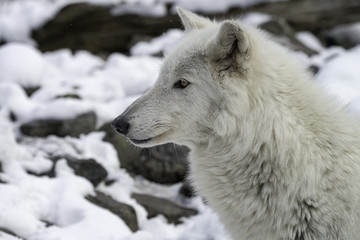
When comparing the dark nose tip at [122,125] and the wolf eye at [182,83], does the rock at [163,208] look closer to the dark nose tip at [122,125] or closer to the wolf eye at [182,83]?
the dark nose tip at [122,125]

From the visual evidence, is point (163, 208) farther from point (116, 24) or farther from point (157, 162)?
point (116, 24)

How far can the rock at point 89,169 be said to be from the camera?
19.6ft

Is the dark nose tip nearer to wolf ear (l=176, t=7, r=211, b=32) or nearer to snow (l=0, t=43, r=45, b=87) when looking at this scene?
wolf ear (l=176, t=7, r=211, b=32)

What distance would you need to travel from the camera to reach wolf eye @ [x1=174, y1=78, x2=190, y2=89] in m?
3.59

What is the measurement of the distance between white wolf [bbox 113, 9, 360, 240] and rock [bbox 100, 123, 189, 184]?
312 centimetres

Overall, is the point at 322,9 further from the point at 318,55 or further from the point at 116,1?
the point at 116,1

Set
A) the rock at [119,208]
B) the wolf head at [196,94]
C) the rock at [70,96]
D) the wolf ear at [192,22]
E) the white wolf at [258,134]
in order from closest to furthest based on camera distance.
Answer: the white wolf at [258,134] → the wolf head at [196,94] → the wolf ear at [192,22] → the rock at [119,208] → the rock at [70,96]

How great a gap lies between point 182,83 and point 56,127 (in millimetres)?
3835

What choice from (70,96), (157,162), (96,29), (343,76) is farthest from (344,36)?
(70,96)

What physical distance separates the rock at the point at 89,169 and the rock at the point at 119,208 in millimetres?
424

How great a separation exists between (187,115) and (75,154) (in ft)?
11.0

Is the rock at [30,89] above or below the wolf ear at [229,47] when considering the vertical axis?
below

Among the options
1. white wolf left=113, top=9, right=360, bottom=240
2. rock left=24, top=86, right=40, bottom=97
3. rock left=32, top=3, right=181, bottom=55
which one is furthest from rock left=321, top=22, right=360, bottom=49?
white wolf left=113, top=9, right=360, bottom=240

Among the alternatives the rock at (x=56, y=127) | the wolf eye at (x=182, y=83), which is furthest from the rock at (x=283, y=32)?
the wolf eye at (x=182, y=83)
